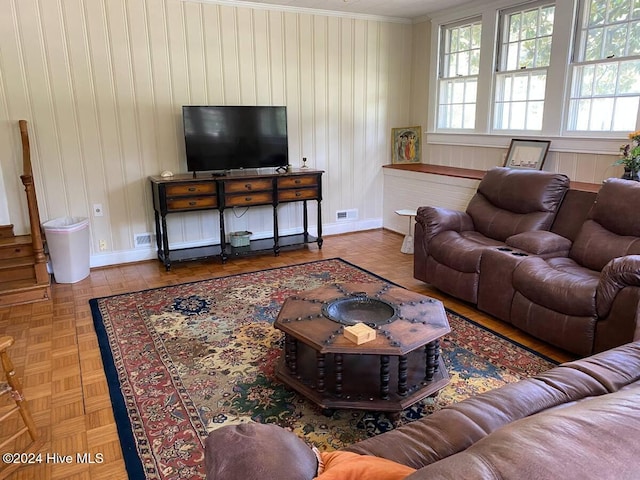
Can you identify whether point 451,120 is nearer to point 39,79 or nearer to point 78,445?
point 39,79

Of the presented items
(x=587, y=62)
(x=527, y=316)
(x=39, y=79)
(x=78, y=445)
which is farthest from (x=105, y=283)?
(x=587, y=62)

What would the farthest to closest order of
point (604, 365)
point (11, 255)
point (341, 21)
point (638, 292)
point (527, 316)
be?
point (341, 21)
point (11, 255)
point (527, 316)
point (638, 292)
point (604, 365)

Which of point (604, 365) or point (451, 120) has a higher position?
point (451, 120)

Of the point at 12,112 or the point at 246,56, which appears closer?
the point at 12,112

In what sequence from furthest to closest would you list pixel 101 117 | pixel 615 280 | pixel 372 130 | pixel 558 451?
pixel 372 130 < pixel 101 117 < pixel 615 280 < pixel 558 451

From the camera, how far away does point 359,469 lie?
38.0 inches

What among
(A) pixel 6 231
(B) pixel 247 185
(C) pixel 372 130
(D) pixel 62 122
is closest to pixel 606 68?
(C) pixel 372 130

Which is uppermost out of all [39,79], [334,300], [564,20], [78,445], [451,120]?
[564,20]

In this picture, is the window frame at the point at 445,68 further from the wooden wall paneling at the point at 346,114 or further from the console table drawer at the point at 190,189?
the console table drawer at the point at 190,189

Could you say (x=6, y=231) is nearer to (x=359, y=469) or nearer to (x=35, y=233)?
(x=35, y=233)

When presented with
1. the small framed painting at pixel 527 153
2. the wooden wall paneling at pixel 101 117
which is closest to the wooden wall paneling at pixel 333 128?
the small framed painting at pixel 527 153

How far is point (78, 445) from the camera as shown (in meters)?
2.03

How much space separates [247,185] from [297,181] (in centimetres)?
55

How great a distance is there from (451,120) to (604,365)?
4297 mm
